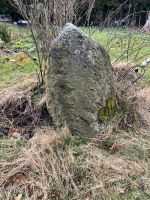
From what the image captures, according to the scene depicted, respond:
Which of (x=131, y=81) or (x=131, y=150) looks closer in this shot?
(x=131, y=150)

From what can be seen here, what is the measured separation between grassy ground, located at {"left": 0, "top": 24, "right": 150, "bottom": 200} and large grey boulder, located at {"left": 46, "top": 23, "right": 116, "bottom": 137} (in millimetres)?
184

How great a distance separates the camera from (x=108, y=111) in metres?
4.91

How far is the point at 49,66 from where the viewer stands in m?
4.70

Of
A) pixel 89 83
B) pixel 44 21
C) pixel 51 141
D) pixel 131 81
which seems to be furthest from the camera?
pixel 131 81

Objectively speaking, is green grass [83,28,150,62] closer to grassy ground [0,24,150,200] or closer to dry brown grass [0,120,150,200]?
grassy ground [0,24,150,200]

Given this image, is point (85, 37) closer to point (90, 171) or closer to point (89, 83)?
point (89, 83)

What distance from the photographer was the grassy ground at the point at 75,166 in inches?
153

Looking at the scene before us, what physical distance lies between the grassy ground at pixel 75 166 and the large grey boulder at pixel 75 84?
18cm

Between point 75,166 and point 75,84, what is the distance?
98 cm

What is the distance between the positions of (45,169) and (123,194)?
0.79 meters

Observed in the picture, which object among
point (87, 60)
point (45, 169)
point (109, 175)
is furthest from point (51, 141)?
point (87, 60)

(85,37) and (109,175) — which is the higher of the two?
(85,37)

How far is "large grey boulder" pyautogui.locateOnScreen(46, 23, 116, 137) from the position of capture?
4609 mm

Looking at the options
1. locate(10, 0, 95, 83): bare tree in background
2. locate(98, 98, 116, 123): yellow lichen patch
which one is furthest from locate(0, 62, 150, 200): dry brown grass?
locate(10, 0, 95, 83): bare tree in background
